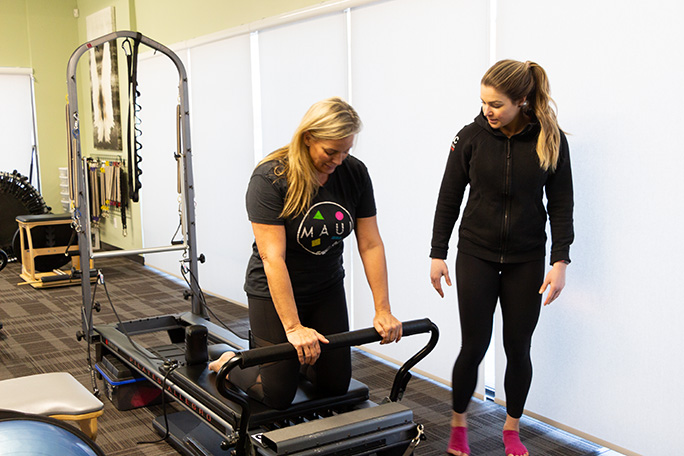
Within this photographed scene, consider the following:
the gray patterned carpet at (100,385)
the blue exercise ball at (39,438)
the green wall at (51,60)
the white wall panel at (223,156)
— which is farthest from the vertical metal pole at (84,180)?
the green wall at (51,60)

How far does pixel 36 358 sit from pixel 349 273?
1773 millimetres

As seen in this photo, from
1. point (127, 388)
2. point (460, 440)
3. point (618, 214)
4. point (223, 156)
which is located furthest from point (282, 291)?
point (223, 156)

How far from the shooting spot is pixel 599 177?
245cm

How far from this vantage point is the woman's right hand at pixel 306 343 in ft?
5.86

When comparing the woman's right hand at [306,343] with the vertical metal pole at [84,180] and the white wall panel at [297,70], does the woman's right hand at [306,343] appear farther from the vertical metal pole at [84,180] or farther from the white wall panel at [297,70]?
the white wall panel at [297,70]

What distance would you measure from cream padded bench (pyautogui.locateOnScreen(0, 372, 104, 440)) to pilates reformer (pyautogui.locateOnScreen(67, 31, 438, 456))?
0.38 m

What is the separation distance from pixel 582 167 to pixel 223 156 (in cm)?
301

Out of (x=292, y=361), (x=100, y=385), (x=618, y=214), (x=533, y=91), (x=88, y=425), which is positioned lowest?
→ (x=100, y=385)

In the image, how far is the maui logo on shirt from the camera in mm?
1986

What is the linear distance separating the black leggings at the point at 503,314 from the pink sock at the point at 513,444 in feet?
0.25

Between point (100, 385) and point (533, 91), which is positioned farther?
point (100, 385)

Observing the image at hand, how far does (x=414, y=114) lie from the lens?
10.6ft

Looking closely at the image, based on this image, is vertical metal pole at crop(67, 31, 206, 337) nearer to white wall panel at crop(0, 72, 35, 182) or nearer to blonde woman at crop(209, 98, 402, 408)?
blonde woman at crop(209, 98, 402, 408)

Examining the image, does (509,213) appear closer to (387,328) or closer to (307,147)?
(387,328)
